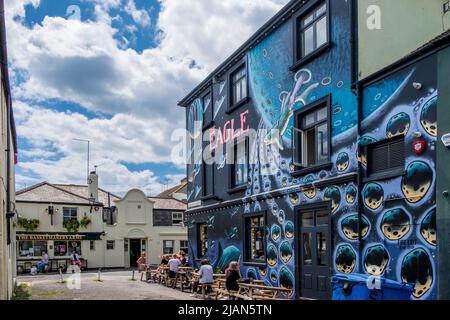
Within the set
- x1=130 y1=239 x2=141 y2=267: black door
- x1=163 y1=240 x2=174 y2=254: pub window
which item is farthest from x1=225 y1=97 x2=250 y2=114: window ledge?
x1=163 y1=240 x2=174 y2=254: pub window

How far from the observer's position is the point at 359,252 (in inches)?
454

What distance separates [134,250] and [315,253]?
29.3 m

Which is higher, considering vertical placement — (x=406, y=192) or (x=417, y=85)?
(x=417, y=85)

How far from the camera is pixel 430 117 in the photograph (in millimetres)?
9859

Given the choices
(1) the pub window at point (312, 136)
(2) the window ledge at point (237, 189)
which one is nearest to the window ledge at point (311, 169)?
(1) the pub window at point (312, 136)

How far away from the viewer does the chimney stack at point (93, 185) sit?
3981cm

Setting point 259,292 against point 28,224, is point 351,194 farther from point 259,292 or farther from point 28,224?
point 28,224

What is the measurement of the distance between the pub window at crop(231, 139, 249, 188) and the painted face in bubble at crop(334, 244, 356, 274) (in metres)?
6.31

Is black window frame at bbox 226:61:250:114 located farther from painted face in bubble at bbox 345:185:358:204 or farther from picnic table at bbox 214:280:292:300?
picnic table at bbox 214:280:292:300

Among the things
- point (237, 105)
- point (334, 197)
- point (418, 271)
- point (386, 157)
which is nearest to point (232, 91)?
point (237, 105)
